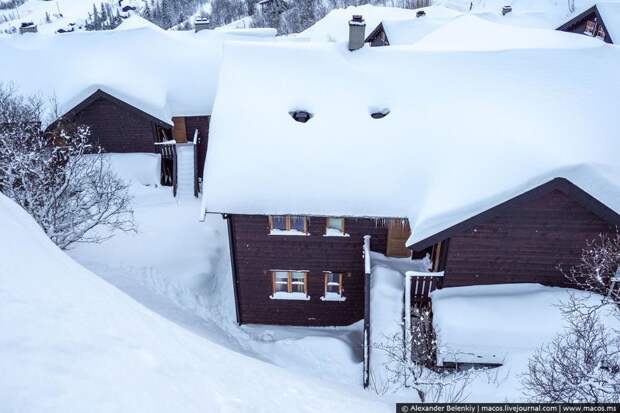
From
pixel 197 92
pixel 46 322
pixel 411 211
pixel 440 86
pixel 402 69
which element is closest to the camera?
pixel 46 322

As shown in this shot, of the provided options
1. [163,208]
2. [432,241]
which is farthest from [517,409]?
[163,208]

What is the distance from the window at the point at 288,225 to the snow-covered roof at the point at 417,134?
122 cm

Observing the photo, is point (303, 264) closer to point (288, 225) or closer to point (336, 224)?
point (288, 225)

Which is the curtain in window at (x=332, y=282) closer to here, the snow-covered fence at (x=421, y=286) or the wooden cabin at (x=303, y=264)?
the wooden cabin at (x=303, y=264)

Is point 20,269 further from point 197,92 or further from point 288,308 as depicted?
point 197,92

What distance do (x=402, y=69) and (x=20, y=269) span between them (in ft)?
44.3

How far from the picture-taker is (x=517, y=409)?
870 cm

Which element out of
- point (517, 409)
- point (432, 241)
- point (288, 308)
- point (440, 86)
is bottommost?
point (288, 308)

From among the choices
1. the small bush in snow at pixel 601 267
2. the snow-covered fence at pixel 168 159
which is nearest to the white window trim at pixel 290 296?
the small bush in snow at pixel 601 267

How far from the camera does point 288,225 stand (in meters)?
14.2

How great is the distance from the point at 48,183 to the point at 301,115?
9945 millimetres

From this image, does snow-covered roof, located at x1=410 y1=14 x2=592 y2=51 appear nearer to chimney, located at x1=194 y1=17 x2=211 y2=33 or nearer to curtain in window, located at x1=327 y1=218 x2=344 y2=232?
curtain in window, located at x1=327 y1=218 x2=344 y2=232

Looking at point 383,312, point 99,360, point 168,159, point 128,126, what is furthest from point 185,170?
point 99,360

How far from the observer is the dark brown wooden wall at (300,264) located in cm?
1420
